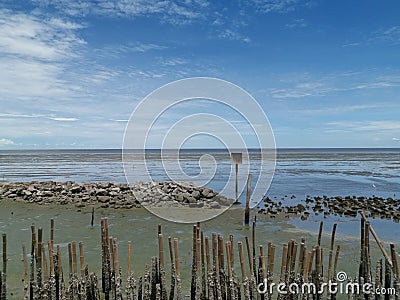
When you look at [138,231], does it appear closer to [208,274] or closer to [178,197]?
[178,197]

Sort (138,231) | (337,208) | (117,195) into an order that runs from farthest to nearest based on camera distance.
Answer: (117,195) < (337,208) < (138,231)

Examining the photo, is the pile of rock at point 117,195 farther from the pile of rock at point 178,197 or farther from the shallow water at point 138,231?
the shallow water at point 138,231

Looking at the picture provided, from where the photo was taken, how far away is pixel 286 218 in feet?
58.2

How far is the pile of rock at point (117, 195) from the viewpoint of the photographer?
2109 cm

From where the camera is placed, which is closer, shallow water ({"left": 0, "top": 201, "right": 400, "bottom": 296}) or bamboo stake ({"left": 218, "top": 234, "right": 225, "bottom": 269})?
bamboo stake ({"left": 218, "top": 234, "right": 225, "bottom": 269})

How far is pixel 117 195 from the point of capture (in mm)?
22359

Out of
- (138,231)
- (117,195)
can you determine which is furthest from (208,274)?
(117,195)

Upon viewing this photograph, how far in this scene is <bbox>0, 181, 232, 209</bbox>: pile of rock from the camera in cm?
2109

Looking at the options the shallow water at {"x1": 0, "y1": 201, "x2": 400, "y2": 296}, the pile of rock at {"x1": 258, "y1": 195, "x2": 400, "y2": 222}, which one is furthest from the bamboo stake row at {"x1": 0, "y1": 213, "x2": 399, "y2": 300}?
the pile of rock at {"x1": 258, "y1": 195, "x2": 400, "y2": 222}

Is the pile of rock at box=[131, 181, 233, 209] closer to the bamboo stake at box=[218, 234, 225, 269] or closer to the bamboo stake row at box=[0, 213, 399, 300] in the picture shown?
the bamboo stake row at box=[0, 213, 399, 300]

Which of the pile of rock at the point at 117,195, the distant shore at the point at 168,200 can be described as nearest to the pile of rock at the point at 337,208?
the distant shore at the point at 168,200

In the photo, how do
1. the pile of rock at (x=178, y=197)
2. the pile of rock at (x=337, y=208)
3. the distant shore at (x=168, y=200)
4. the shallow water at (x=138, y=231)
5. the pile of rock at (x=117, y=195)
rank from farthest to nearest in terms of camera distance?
the pile of rock at (x=178, y=197) < the pile of rock at (x=117, y=195) < the distant shore at (x=168, y=200) < the pile of rock at (x=337, y=208) < the shallow water at (x=138, y=231)

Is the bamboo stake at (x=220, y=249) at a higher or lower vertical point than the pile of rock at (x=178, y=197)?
higher

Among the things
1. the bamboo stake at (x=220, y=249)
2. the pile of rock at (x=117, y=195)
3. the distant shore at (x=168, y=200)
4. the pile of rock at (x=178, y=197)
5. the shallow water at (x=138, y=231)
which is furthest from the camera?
the pile of rock at (x=178, y=197)
